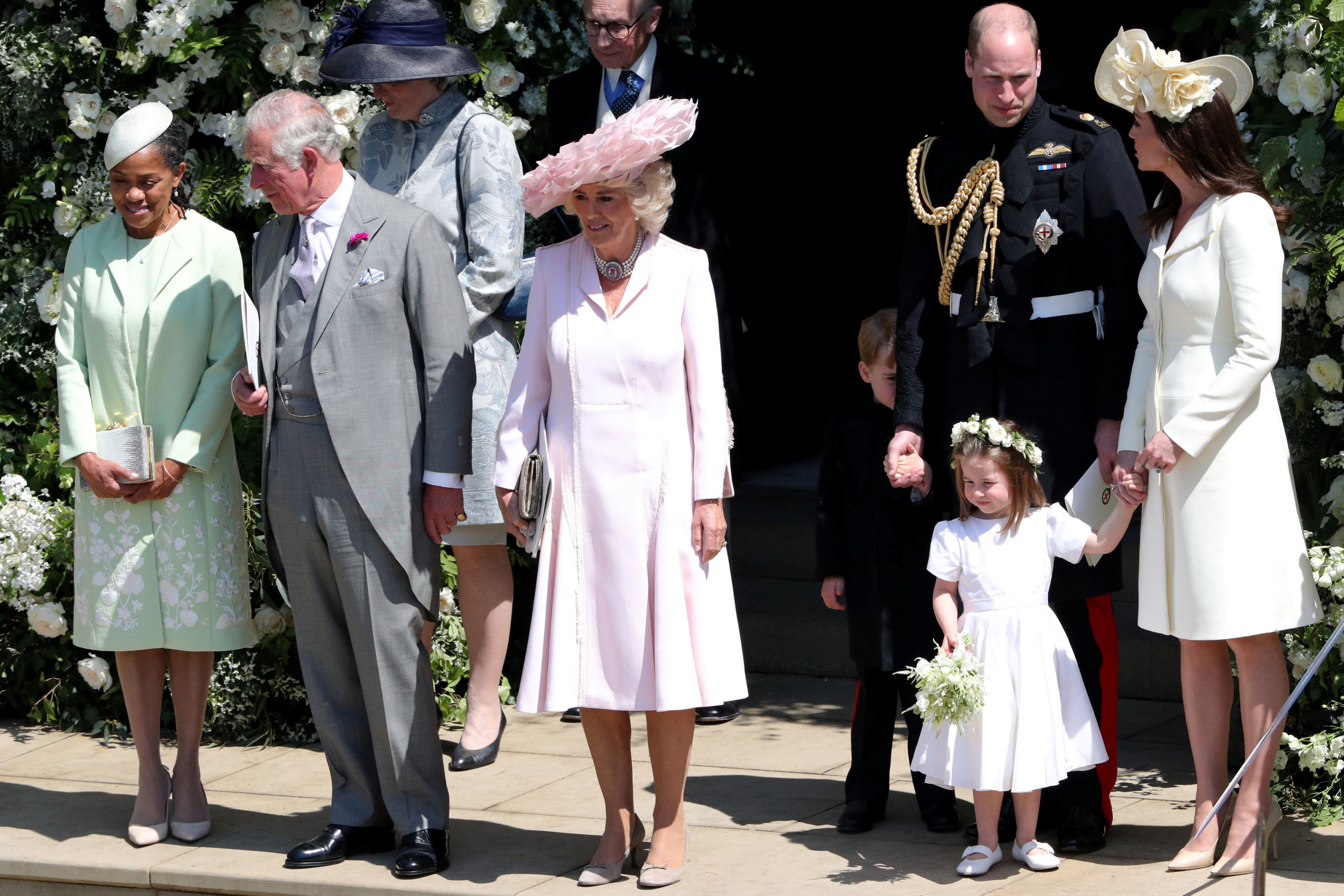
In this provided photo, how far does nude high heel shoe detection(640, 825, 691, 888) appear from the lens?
421cm

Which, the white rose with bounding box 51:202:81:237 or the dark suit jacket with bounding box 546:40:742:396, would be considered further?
the white rose with bounding box 51:202:81:237

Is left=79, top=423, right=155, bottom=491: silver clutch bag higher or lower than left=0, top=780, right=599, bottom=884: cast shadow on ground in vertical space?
higher

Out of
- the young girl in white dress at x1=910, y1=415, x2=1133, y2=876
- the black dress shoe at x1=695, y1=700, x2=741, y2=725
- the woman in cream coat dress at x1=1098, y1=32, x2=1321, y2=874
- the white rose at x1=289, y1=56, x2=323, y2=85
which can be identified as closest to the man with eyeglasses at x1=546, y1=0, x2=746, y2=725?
the white rose at x1=289, y1=56, x2=323, y2=85

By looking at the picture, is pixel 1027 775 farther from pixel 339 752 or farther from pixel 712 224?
pixel 712 224

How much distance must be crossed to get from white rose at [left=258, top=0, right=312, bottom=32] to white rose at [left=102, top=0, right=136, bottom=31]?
0.46m

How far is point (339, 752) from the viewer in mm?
4555

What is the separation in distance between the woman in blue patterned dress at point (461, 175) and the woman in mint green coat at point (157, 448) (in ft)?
1.97

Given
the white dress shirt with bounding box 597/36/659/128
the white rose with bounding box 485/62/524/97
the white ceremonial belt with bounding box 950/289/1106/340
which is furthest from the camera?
the white rose with bounding box 485/62/524/97

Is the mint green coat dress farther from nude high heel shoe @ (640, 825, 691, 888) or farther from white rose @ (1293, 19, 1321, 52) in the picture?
white rose @ (1293, 19, 1321, 52)

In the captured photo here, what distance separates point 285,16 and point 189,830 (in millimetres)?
2796

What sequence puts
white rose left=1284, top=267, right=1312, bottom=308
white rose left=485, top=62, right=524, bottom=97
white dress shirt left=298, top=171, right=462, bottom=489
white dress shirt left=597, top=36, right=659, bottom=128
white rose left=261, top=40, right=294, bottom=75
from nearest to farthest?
1. white dress shirt left=298, top=171, right=462, bottom=489
2. white rose left=1284, top=267, right=1312, bottom=308
3. white dress shirt left=597, top=36, right=659, bottom=128
4. white rose left=261, top=40, right=294, bottom=75
5. white rose left=485, top=62, right=524, bottom=97

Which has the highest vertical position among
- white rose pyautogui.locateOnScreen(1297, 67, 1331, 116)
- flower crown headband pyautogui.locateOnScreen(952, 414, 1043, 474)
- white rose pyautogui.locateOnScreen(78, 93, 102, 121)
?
white rose pyautogui.locateOnScreen(78, 93, 102, 121)

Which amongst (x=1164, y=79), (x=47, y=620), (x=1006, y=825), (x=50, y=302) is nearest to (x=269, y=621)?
(x=47, y=620)

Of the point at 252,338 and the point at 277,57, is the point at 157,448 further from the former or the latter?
the point at 277,57
